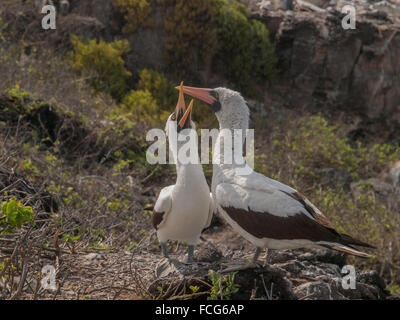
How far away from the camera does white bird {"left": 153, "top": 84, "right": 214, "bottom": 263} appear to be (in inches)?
135

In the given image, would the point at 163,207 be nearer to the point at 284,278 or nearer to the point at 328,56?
the point at 284,278

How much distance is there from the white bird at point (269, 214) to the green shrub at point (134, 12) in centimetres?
841

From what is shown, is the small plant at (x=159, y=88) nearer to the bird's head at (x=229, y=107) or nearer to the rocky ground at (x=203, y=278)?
the rocky ground at (x=203, y=278)

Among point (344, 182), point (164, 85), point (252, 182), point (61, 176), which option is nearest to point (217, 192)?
point (252, 182)

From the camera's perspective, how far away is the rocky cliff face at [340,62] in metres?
11.7

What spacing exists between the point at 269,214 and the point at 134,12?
886 cm

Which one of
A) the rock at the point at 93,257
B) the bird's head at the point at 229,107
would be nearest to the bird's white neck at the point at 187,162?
the bird's head at the point at 229,107

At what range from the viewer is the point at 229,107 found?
11.4ft

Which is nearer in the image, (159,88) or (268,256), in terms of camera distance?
(268,256)

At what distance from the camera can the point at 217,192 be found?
3301 millimetres

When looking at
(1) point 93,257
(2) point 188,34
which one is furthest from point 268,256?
(2) point 188,34

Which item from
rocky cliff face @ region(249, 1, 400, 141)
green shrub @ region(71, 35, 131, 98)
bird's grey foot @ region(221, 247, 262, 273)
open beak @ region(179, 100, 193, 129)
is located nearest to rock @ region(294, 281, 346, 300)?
bird's grey foot @ region(221, 247, 262, 273)

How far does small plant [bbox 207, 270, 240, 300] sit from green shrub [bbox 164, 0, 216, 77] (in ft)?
29.1

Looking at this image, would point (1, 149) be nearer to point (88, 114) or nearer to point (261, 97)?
point (88, 114)
